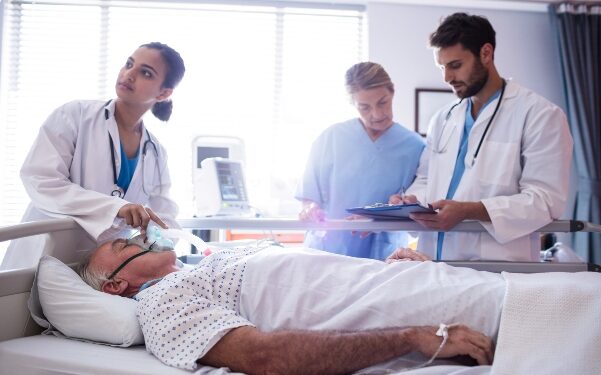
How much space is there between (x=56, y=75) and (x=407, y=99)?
2.65m

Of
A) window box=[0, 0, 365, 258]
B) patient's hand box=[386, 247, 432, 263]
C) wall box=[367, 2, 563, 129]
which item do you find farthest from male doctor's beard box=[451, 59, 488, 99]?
window box=[0, 0, 365, 258]

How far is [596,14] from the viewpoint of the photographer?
3.90 m

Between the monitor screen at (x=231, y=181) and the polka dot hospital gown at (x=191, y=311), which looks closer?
the polka dot hospital gown at (x=191, y=311)

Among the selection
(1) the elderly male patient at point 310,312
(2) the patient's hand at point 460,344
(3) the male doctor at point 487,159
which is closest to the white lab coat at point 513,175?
(3) the male doctor at point 487,159

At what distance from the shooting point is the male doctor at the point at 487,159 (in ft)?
6.07

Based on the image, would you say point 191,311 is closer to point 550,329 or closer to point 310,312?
point 310,312

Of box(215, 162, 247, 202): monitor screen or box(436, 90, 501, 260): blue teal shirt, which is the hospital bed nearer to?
box(436, 90, 501, 260): blue teal shirt

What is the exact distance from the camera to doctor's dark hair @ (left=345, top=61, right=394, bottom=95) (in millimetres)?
2285

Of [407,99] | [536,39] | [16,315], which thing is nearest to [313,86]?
[407,99]

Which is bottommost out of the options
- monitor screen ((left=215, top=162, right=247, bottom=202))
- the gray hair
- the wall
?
the gray hair

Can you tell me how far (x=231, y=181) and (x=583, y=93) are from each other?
2712mm

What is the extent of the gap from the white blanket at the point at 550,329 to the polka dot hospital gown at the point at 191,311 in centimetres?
60

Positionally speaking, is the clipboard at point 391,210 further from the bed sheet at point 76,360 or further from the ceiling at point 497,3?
the ceiling at point 497,3

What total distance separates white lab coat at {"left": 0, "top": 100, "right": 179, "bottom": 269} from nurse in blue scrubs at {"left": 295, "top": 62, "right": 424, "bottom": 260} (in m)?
0.72
